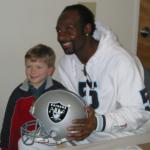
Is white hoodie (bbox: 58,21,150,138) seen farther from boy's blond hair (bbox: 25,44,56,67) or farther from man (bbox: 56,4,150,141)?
boy's blond hair (bbox: 25,44,56,67)

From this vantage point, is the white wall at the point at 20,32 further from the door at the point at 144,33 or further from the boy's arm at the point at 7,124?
the door at the point at 144,33

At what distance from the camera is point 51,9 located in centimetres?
223

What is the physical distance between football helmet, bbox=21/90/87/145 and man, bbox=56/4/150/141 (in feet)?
0.27

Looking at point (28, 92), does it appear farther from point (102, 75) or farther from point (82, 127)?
point (82, 127)

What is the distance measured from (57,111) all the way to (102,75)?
0.43 m

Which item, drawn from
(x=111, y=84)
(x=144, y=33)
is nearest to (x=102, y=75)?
(x=111, y=84)

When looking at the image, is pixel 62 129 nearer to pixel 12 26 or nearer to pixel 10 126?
pixel 10 126

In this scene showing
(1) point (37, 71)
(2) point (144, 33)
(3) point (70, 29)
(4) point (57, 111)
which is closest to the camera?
(4) point (57, 111)

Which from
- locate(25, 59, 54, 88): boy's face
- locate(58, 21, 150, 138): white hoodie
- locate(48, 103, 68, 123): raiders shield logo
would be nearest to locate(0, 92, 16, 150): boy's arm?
locate(25, 59, 54, 88): boy's face

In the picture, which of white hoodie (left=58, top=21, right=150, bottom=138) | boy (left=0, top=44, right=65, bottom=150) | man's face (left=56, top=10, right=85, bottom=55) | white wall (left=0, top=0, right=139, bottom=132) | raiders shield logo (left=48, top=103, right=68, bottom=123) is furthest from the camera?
white wall (left=0, top=0, right=139, bottom=132)

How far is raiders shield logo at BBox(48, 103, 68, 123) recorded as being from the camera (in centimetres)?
134

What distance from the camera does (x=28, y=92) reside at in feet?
6.49

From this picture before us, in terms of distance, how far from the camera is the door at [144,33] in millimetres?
2541

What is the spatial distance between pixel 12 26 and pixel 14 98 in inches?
16.9
